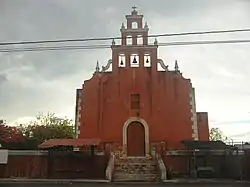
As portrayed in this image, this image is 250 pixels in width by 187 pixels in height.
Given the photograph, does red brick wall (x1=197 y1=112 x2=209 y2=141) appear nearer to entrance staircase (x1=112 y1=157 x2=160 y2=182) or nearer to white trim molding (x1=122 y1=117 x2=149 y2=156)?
white trim molding (x1=122 y1=117 x2=149 y2=156)

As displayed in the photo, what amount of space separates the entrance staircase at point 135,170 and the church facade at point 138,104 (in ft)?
5.73

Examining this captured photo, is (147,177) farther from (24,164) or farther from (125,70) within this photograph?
(125,70)

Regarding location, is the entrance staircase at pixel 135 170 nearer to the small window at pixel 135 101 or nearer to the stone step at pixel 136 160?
the stone step at pixel 136 160

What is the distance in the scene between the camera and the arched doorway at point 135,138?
21383 mm

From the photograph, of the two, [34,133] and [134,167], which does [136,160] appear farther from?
[34,133]

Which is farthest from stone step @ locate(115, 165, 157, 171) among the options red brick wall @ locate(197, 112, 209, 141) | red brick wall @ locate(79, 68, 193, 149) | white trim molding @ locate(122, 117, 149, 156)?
red brick wall @ locate(197, 112, 209, 141)

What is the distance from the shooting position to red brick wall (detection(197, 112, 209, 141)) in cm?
2262

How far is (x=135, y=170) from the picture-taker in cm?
1800

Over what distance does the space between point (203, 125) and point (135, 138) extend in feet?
15.0

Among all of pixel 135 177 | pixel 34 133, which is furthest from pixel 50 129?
pixel 135 177

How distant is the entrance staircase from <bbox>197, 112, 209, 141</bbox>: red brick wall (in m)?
4.63

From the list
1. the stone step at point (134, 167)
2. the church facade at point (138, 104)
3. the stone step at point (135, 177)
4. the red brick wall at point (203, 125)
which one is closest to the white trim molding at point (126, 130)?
the church facade at point (138, 104)

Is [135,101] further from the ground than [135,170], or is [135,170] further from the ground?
[135,101]

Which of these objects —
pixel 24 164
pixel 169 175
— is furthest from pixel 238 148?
pixel 24 164
